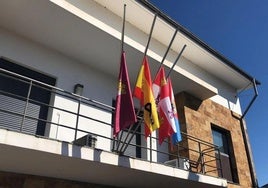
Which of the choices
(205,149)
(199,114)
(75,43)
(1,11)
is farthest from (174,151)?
(1,11)

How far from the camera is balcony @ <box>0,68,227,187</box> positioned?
5.26 meters

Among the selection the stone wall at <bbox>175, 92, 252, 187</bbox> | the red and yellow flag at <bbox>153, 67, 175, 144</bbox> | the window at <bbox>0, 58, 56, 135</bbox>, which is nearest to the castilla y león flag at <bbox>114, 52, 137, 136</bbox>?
the red and yellow flag at <bbox>153, 67, 175, 144</bbox>

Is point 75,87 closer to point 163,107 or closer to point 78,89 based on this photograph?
point 78,89

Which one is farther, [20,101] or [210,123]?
[210,123]

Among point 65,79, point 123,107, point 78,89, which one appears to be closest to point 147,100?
point 123,107

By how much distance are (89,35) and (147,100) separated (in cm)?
228

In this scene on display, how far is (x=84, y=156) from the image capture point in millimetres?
5590

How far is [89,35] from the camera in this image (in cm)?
738

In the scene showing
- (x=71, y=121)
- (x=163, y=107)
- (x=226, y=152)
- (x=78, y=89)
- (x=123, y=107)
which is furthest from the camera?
(x=226, y=152)

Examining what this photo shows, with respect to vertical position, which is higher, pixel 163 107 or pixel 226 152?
pixel 226 152

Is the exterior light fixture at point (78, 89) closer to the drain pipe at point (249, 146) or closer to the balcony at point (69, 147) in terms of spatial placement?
the balcony at point (69, 147)

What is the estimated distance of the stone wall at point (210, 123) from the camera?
372 inches

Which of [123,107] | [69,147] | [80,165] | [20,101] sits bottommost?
[80,165]

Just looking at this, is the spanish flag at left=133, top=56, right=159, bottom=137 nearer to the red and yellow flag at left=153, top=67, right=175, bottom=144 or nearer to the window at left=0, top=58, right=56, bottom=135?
the red and yellow flag at left=153, top=67, right=175, bottom=144
